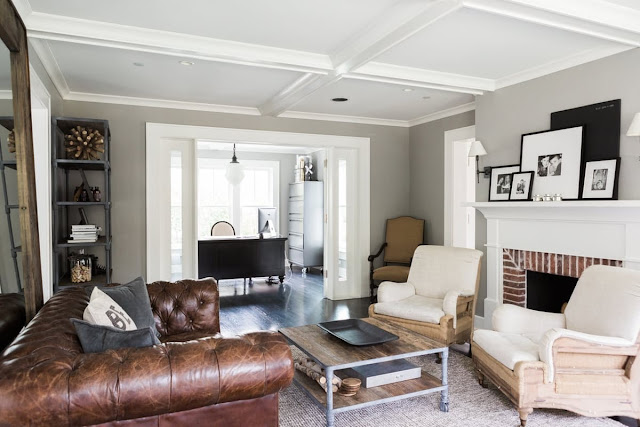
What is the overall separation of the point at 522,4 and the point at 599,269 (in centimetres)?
173

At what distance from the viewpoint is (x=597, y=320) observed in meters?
2.83

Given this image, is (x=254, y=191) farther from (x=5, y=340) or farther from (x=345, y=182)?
(x=5, y=340)

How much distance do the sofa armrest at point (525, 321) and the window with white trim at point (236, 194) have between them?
6593 millimetres

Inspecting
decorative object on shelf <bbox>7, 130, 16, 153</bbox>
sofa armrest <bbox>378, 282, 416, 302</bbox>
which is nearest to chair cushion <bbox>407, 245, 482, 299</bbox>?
sofa armrest <bbox>378, 282, 416, 302</bbox>

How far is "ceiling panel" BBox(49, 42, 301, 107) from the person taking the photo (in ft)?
12.2

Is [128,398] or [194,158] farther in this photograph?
[194,158]

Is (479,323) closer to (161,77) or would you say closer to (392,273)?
(392,273)

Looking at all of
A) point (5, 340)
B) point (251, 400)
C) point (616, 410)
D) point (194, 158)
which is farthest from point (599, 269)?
point (194, 158)

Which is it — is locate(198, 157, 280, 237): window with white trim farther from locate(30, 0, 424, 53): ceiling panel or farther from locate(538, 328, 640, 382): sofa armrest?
locate(538, 328, 640, 382): sofa armrest

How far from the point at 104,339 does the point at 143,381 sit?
407 millimetres

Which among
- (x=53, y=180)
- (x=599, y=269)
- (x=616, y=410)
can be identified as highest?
(x=53, y=180)

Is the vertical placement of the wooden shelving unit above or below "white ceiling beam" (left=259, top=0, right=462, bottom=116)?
below

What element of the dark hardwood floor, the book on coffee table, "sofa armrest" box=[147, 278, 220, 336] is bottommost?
the dark hardwood floor

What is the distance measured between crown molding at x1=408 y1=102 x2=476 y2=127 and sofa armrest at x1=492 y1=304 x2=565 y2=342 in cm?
287
